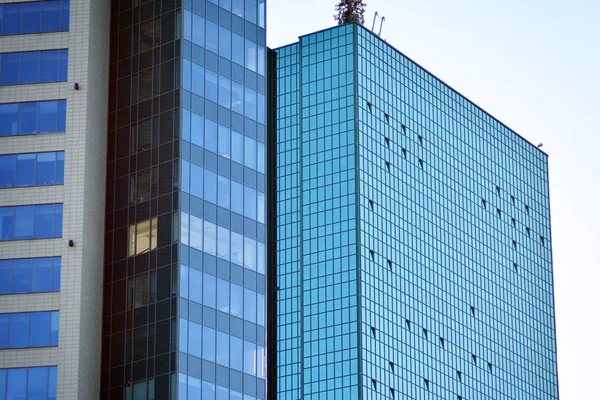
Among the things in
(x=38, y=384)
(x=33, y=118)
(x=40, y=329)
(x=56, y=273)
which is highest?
(x=33, y=118)

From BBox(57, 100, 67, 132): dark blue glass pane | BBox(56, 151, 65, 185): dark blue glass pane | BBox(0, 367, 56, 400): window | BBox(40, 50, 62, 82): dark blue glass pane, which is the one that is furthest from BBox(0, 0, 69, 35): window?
BBox(0, 367, 56, 400): window

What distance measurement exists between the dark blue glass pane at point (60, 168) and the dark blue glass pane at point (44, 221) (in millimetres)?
1836

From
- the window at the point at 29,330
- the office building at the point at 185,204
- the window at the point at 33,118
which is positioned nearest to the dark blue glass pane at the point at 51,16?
the office building at the point at 185,204

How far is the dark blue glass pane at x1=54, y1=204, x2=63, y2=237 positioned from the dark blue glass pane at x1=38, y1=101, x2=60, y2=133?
549 cm

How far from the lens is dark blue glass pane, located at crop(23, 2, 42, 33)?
11481 centimetres

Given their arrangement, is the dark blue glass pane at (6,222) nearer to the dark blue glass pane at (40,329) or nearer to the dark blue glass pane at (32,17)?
the dark blue glass pane at (40,329)

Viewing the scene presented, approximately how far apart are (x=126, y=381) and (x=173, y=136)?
16.8 metres

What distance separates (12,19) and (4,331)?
2227cm

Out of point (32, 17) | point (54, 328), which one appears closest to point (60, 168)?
point (54, 328)

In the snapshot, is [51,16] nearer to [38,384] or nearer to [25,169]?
[25,169]

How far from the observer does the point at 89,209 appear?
11206cm

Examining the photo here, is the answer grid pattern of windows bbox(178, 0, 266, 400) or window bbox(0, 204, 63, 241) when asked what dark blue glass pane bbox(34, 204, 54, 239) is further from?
grid pattern of windows bbox(178, 0, 266, 400)

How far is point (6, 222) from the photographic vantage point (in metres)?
111

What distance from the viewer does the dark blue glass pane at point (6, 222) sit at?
110 metres
